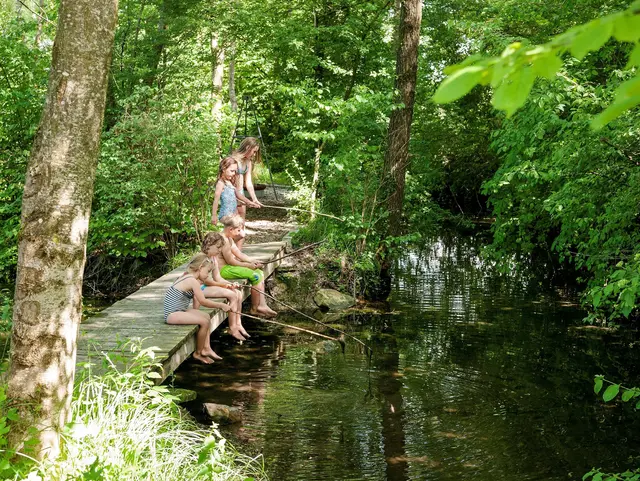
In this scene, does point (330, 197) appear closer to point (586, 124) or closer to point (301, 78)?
point (301, 78)

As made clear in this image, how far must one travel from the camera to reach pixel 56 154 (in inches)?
139

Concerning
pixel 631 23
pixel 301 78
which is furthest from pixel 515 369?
pixel 301 78

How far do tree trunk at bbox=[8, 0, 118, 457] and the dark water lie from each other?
8.22 ft

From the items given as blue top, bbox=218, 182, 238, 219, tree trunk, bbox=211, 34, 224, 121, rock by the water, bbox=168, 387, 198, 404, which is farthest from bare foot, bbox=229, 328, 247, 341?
tree trunk, bbox=211, 34, 224, 121

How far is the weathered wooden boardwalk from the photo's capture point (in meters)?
6.34

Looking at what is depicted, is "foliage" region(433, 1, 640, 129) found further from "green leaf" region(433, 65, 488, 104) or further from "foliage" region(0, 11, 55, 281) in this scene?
"foliage" region(0, 11, 55, 281)

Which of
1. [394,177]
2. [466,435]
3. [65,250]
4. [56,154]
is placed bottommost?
[466,435]

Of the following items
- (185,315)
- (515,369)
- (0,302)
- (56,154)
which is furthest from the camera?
(0,302)

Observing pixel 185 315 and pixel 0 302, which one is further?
pixel 0 302

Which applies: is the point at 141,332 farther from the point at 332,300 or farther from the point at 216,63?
the point at 216,63

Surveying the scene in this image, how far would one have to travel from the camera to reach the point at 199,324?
26.0 ft

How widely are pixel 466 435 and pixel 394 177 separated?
6.74 metres

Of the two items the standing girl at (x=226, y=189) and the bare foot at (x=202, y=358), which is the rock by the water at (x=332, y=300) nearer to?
the standing girl at (x=226, y=189)

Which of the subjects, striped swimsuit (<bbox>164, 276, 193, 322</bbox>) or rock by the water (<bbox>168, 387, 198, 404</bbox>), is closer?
rock by the water (<bbox>168, 387, 198, 404</bbox>)
